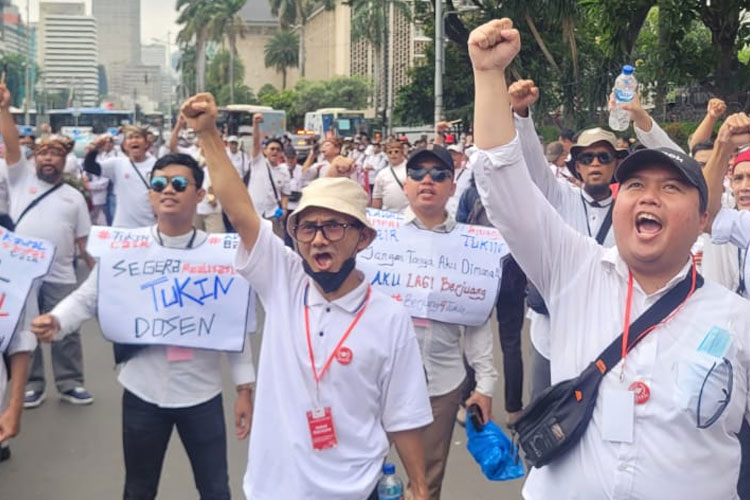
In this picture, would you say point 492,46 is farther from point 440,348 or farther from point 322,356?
point 440,348

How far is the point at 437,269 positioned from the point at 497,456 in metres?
0.96

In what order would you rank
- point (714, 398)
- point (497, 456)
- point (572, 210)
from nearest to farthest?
point (714, 398), point (497, 456), point (572, 210)

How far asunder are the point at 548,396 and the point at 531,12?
2266cm

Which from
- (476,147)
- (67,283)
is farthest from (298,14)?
(476,147)

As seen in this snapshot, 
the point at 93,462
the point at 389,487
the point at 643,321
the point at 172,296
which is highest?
the point at 643,321

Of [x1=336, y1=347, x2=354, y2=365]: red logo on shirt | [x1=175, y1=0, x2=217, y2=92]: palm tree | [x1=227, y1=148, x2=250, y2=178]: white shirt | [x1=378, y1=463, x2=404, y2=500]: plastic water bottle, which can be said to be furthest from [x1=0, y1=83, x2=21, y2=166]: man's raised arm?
[x1=175, y1=0, x2=217, y2=92]: palm tree

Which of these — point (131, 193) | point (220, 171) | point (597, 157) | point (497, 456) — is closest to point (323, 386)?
point (220, 171)

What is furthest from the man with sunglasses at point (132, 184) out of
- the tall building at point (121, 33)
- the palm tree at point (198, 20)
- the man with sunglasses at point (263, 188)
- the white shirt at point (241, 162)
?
the tall building at point (121, 33)

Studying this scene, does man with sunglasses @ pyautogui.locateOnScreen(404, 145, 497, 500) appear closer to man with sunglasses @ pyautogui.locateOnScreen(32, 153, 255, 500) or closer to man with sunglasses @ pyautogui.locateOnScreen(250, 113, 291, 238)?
man with sunglasses @ pyautogui.locateOnScreen(32, 153, 255, 500)

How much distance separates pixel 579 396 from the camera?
2410mm

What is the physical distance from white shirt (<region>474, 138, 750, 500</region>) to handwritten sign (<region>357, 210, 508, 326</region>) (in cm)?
161

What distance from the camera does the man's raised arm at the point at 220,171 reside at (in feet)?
9.82

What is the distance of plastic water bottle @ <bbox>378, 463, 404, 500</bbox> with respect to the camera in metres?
Result: 3.03

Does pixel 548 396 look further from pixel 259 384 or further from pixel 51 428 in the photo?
pixel 51 428
